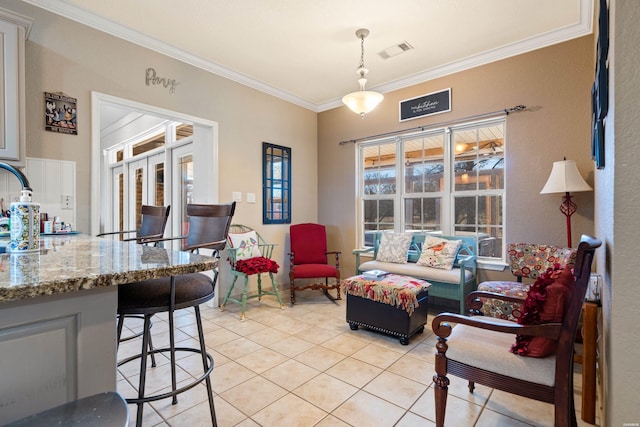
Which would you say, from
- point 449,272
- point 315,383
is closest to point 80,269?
point 315,383

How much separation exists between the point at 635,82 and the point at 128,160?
21.5 ft

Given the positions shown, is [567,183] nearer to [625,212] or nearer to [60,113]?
[625,212]

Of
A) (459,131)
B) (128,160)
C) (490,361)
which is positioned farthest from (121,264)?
(128,160)

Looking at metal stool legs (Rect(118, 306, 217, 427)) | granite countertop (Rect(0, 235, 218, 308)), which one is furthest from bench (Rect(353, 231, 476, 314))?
granite countertop (Rect(0, 235, 218, 308))

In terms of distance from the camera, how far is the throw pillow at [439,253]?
3.49 metres

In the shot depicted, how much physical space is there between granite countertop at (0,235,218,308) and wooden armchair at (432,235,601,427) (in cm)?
129

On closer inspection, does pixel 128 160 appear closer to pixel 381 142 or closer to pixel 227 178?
pixel 227 178

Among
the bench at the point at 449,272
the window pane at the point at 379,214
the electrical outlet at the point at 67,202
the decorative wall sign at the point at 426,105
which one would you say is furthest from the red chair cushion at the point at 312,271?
the electrical outlet at the point at 67,202

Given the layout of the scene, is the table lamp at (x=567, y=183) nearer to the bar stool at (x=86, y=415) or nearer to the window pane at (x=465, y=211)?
the window pane at (x=465, y=211)

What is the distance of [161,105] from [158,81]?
0.80ft

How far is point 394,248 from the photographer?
155 inches

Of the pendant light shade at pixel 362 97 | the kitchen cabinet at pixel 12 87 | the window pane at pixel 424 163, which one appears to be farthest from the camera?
the window pane at pixel 424 163

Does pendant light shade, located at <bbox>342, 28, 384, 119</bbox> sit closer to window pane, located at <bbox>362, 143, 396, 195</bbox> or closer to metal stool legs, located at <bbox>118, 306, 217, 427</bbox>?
window pane, located at <bbox>362, 143, 396, 195</bbox>

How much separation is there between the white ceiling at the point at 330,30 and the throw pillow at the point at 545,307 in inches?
93.7
